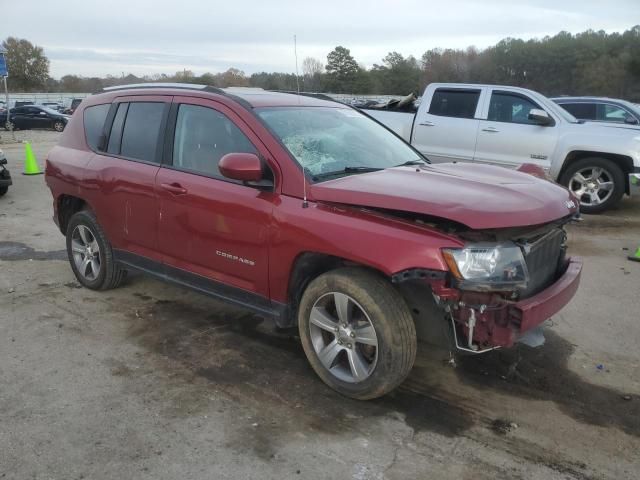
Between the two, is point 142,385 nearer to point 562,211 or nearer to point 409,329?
point 409,329

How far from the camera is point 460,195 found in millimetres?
3047

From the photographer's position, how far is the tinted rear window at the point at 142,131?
4.30m

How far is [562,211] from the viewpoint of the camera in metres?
3.19

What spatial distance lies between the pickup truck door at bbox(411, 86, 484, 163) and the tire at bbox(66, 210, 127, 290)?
5759mm

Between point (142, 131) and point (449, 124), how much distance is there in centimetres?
607

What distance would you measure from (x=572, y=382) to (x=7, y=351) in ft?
13.1

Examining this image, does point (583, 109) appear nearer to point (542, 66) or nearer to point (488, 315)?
point (488, 315)

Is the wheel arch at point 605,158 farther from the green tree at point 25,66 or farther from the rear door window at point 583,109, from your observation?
the green tree at point 25,66

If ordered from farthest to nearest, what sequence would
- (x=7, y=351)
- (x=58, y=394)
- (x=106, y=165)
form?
(x=106, y=165), (x=7, y=351), (x=58, y=394)

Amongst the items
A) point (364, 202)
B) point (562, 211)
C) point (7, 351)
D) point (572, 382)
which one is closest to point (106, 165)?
point (7, 351)

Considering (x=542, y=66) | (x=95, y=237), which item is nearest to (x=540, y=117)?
(x=95, y=237)

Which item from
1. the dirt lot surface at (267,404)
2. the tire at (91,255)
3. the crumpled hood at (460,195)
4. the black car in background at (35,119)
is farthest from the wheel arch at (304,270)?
the black car in background at (35,119)

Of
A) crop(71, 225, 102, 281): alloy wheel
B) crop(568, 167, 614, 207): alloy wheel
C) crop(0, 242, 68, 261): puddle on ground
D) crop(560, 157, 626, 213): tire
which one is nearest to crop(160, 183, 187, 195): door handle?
crop(71, 225, 102, 281): alloy wheel

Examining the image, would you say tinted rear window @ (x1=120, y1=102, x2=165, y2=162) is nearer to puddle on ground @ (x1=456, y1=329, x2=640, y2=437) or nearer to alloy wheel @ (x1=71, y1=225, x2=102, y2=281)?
alloy wheel @ (x1=71, y1=225, x2=102, y2=281)
